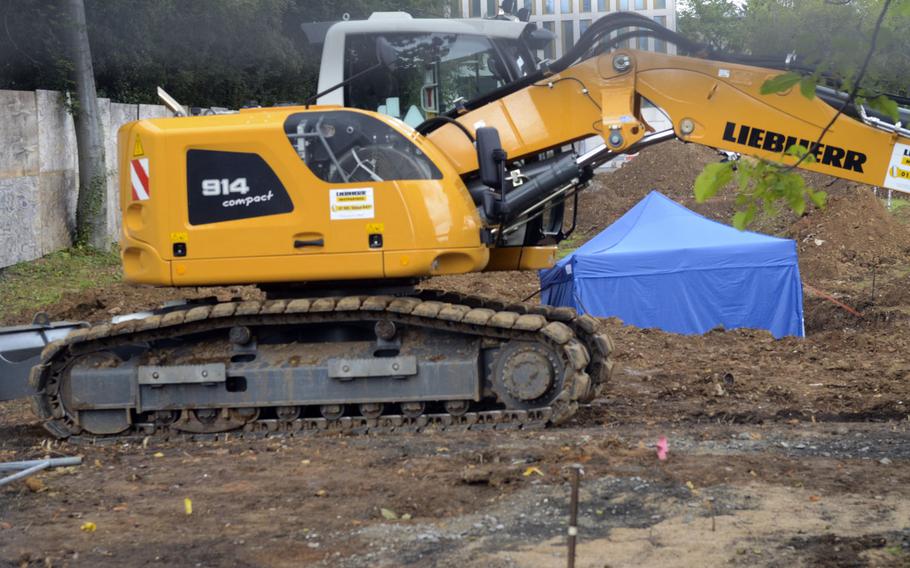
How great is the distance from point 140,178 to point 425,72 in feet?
7.78

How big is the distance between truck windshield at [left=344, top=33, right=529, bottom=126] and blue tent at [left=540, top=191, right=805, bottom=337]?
737 centimetres

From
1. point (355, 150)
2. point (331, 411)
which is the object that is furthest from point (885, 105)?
point (331, 411)

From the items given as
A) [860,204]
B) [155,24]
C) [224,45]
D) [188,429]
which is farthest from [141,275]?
[860,204]

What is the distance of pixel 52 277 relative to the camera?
61.0 ft

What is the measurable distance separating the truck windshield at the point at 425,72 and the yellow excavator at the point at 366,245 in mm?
110

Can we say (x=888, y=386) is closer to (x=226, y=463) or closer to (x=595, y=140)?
(x=595, y=140)

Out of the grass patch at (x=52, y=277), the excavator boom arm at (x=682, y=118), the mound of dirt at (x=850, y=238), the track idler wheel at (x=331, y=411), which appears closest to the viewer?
the excavator boom arm at (x=682, y=118)

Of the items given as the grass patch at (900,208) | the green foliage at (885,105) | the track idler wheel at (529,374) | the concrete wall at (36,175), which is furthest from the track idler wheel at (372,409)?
the grass patch at (900,208)

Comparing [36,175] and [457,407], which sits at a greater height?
[36,175]

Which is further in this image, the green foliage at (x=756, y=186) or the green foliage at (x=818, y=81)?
the green foliage at (x=756, y=186)

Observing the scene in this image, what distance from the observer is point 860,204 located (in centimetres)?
2814

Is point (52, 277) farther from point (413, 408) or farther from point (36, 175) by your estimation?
point (413, 408)

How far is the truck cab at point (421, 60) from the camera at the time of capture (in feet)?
31.6

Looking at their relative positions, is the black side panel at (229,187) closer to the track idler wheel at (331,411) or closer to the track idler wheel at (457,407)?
the track idler wheel at (331,411)
